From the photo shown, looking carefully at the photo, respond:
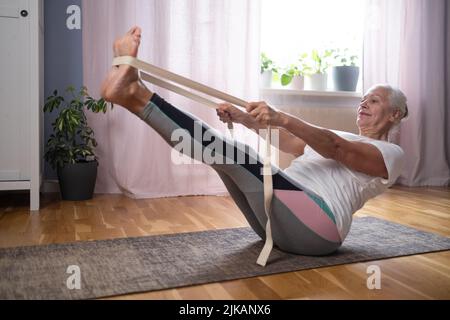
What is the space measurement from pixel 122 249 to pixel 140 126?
1439 mm

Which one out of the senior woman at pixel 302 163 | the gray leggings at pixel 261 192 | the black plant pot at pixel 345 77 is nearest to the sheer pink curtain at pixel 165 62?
the black plant pot at pixel 345 77

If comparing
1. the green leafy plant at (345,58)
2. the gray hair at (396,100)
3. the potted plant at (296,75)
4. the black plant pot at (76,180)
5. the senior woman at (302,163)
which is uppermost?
the green leafy plant at (345,58)

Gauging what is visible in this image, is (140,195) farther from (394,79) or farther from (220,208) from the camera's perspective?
(394,79)

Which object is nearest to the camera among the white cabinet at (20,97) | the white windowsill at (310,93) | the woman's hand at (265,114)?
the woman's hand at (265,114)

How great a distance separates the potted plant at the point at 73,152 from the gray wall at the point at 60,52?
175 mm

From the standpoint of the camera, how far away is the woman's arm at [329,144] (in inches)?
54.4

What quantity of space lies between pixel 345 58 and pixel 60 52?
225 centimetres

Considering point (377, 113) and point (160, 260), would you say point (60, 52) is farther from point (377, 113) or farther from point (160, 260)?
point (377, 113)

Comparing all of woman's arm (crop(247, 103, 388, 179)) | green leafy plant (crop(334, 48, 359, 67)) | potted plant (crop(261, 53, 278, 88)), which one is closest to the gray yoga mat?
woman's arm (crop(247, 103, 388, 179))

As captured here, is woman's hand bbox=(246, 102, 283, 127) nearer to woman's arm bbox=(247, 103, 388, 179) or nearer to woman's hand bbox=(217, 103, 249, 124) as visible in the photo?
woman's arm bbox=(247, 103, 388, 179)

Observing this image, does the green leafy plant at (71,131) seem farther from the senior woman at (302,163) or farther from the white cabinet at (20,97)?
the senior woman at (302,163)

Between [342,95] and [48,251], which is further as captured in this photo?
[342,95]

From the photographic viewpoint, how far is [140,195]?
2.87 metres

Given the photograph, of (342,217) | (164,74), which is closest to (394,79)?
(342,217)
